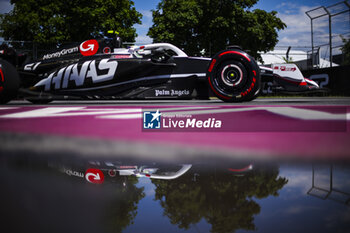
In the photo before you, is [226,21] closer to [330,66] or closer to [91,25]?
[330,66]

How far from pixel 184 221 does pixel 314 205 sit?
15.6 inches

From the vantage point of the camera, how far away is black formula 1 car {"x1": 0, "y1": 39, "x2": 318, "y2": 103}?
3080 millimetres

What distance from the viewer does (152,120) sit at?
167 centimetres

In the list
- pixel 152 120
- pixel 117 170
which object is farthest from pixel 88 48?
pixel 117 170

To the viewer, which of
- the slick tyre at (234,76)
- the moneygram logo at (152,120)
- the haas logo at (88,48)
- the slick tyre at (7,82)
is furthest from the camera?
the haas logo at (88,48)

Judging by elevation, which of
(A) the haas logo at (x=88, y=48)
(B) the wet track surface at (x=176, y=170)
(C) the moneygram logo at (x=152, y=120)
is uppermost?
(A) the haas logo at (x=88, y=48)

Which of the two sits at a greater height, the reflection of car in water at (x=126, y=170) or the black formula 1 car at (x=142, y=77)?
the black formula 1 car at (x=142, y=77)

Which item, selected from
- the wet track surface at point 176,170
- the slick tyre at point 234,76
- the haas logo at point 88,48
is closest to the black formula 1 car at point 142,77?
the slick tyre at point 234,76

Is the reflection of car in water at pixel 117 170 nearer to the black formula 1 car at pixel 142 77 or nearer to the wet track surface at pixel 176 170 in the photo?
the wet track surface at pixel 176 170

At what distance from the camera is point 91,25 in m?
14.8

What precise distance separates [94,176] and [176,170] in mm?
345

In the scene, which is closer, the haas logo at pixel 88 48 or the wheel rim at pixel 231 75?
the wheel rim at pixel 231 75

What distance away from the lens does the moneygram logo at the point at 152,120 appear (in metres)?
1.67

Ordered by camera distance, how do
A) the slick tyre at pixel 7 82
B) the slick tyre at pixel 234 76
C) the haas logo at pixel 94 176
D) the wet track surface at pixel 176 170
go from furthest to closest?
the slick tyre at pixel 7 82 < the slick tyre at pixel 234 76 < the haas logo at pixel 94 176 < the wet track surface at pixel 176 170
